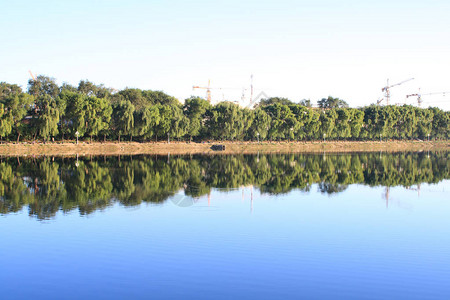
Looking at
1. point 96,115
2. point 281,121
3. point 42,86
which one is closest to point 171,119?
point 96,115

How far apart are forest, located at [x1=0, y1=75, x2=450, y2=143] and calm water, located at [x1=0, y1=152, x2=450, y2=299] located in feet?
98.1

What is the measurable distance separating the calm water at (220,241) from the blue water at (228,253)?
0.03 meters

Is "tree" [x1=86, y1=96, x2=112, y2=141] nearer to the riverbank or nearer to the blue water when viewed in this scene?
the riverbank

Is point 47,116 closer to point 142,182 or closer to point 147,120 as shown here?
point 147,120

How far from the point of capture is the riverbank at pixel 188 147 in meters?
49.1

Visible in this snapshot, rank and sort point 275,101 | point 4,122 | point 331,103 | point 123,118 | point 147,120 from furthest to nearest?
point 331,103 < point 275,101 < point 147,120 < point 123,118 < point 4,122

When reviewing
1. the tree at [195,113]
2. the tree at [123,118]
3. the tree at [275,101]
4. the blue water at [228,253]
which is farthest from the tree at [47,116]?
the tree at [275,101]

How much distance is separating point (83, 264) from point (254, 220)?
618cm

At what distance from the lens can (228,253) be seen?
10.8 meters

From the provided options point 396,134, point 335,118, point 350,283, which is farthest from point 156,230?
point 396,134

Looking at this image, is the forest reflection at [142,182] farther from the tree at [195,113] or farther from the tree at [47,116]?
the tree at [195,113]

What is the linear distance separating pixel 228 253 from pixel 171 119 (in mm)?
50100

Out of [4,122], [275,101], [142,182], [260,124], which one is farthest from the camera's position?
[275,101]

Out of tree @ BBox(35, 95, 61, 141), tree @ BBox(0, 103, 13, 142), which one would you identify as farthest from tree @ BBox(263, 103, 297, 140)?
tree @ BBox(0, 103, 13, 142)
